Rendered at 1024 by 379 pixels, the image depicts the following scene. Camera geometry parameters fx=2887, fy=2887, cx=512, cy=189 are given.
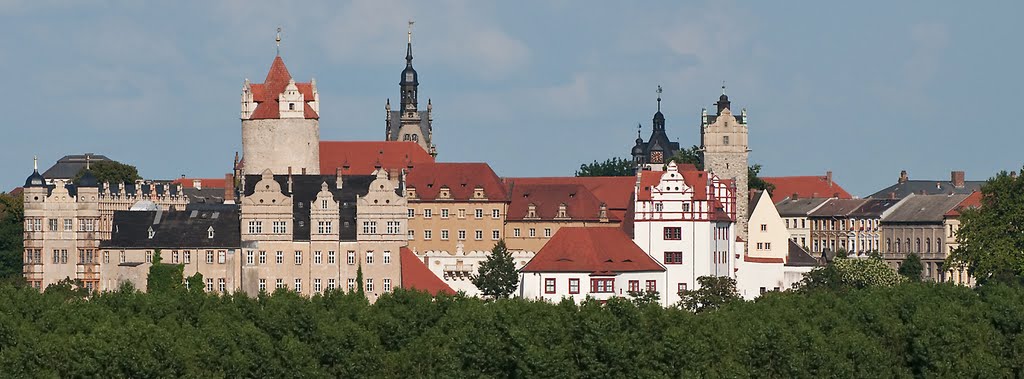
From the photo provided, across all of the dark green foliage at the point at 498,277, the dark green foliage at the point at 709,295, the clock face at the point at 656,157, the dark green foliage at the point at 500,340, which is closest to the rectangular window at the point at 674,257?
the dark green foliage at the point at 709,295

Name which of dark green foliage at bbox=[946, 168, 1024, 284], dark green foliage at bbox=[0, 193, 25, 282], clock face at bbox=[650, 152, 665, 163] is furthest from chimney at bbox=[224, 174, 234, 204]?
dark green foliage at bbox=[946, 168, 1024, 284]

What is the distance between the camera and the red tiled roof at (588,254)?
152 metres

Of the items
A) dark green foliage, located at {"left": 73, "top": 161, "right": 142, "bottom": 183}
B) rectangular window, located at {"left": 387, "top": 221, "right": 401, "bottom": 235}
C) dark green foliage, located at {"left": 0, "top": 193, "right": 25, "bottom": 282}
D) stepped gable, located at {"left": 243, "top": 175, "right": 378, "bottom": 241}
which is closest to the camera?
rectangular window, located at {"left": 387, "top": 221, "right": 401, "bottom": 235}

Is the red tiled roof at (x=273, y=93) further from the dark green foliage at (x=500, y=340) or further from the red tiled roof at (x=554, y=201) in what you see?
the dark green foliage at (x=500, y=340)

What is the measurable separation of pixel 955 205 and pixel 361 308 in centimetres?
8466

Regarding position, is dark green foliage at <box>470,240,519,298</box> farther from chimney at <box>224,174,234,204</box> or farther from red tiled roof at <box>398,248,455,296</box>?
chimney at <box>224,174,234,204</box>

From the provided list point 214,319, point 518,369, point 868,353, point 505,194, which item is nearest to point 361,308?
point 214,319

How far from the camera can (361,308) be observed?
4596 inches

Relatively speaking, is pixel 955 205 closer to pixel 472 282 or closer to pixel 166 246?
pixel 472 282

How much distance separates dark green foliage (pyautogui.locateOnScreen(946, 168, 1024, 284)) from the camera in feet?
481

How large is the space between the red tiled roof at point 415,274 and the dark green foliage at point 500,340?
104ft

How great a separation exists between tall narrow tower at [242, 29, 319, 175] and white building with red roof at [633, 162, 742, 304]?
79.1 feet

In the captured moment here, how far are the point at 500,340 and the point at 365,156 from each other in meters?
82.6

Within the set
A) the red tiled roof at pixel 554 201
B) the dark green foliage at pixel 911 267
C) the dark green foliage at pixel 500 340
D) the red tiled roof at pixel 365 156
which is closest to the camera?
the dark green foliage at pixel 500 340
